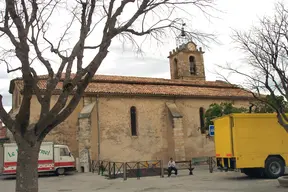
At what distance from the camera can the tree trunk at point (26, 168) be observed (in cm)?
677

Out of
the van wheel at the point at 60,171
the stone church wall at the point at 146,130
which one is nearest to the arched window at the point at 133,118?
the stone church wall at the point at 146,130

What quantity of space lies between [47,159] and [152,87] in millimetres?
11998

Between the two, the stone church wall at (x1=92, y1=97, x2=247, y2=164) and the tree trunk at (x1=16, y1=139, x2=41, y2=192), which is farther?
the stone church wall at (x1=92, y1=97, x2=247, y2=164)

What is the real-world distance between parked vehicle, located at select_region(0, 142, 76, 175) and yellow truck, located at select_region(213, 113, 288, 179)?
449 inches

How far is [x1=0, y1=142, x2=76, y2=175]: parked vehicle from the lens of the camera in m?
22.3

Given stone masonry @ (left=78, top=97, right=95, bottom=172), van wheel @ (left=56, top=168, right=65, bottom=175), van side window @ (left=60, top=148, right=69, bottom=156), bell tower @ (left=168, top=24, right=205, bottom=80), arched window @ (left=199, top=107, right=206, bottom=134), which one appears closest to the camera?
van wheel @ (left=56, top=168, right=65, bottom=175)

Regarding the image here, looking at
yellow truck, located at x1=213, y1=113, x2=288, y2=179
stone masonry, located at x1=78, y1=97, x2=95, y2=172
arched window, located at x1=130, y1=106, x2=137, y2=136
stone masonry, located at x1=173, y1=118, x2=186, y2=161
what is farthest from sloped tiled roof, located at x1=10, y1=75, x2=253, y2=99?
yellow truck, located at x1=213, y1=113, x2=288, y2=179

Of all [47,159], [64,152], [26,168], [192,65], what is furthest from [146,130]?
[26,168]

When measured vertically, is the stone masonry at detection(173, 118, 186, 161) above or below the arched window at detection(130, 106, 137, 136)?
below

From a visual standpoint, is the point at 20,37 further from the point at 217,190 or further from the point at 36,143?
the point at 217,190

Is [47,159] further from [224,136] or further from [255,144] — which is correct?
[255,144]

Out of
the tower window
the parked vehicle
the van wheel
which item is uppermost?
the tower window

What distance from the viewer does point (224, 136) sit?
17.4 metres

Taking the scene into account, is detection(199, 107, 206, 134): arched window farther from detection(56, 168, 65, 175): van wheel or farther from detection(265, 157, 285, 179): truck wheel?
detection(265, 157, 285, 179): truck wheel
